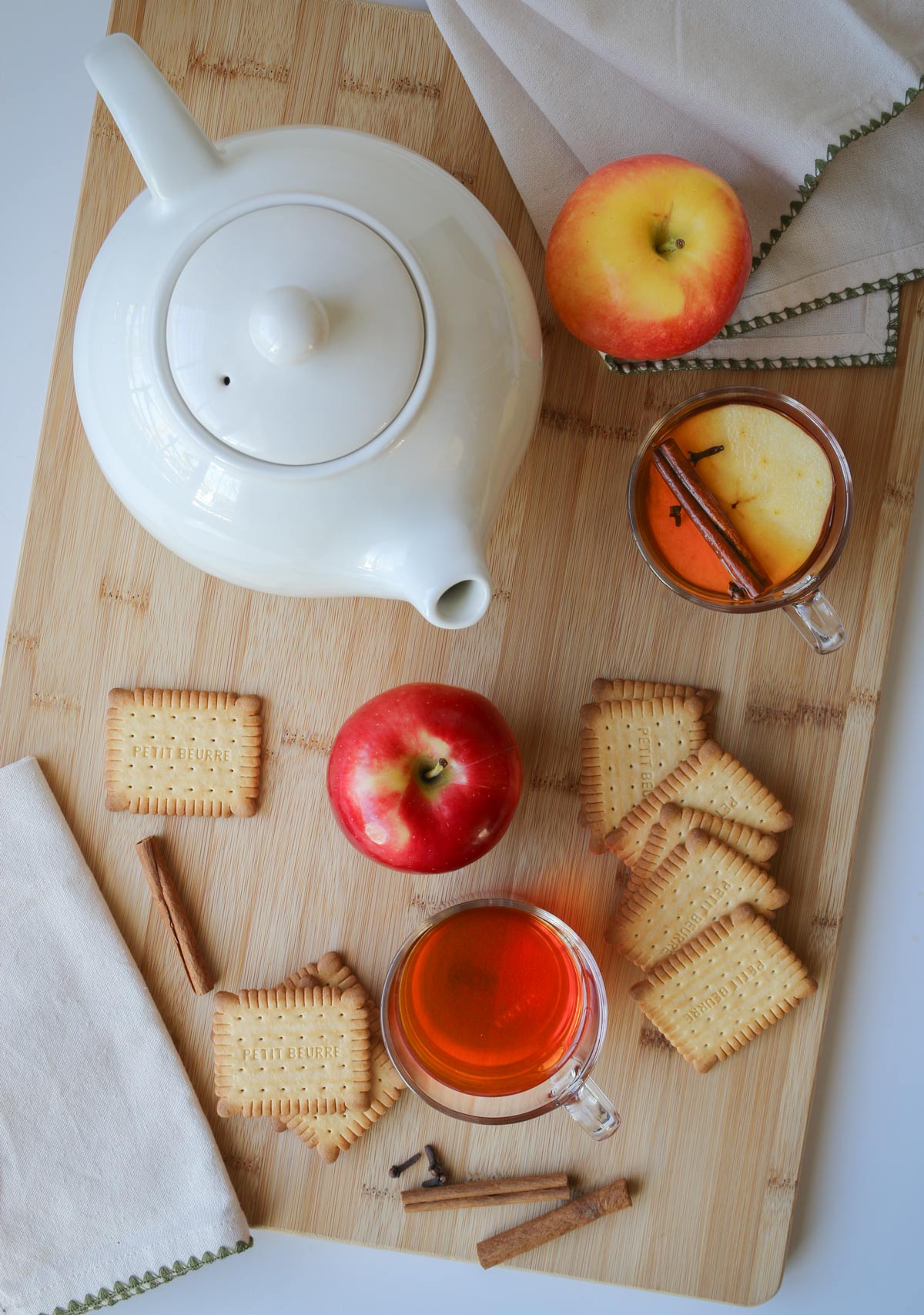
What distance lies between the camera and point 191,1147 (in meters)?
1.02

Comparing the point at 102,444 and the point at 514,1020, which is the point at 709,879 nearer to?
the point at 514,1020

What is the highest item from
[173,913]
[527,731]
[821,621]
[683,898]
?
[821,621]

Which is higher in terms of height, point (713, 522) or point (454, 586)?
point (713, 522)

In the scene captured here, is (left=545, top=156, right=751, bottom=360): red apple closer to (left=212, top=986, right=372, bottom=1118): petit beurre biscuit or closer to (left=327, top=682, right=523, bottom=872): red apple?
(left=327, top=682, right=523, bottom=872): red apple

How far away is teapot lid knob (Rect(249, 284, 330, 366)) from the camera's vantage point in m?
0.62

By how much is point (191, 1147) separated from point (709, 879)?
577mm

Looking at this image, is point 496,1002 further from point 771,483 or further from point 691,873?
point 771,483

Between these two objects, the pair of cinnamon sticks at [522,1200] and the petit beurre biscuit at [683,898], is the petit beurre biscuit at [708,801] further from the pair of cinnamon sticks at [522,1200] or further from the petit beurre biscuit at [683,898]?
the pair of cinnamon sticks at [522,1200]

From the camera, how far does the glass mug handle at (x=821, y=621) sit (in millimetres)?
954

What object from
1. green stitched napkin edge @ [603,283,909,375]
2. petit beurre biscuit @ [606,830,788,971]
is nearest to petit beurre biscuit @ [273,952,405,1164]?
petit beurre biscuit @ [606,830,788,971]

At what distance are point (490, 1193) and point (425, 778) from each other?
44 centimetres

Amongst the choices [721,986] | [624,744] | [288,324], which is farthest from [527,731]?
[288,324]

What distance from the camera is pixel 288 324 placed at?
2.02 ft

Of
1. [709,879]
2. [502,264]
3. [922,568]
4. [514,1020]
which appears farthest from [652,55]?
[514,1020]
